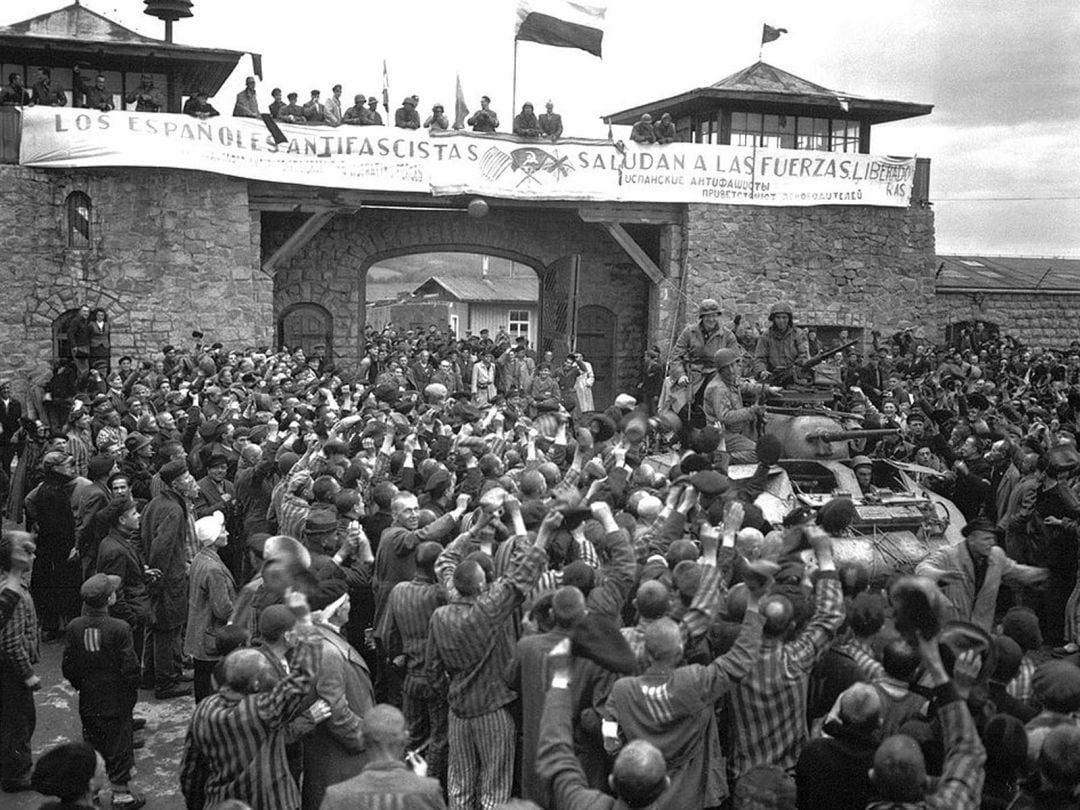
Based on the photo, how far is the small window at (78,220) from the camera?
818 inches

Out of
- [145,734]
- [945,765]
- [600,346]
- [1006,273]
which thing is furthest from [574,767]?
[1006,273]

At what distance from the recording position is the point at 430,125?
22.4m

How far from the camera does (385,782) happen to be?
4.56 m

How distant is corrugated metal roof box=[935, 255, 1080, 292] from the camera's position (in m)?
30.1

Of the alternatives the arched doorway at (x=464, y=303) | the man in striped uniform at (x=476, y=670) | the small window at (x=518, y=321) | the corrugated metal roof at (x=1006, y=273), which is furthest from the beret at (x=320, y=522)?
the small window at (x=518, y=321)

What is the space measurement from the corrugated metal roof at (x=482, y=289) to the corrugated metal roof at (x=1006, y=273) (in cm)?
1692

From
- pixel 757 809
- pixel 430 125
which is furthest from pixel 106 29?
pixel 757 809

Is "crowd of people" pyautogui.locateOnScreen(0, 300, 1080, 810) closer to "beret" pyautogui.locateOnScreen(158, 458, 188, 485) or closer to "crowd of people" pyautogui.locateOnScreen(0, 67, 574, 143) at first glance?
"beret" pyautogui.locateOnScreen(158, 458, 188, 485)

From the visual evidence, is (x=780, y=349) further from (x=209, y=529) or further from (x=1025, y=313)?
(x=1025, y=313)

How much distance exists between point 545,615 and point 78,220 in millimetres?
17482

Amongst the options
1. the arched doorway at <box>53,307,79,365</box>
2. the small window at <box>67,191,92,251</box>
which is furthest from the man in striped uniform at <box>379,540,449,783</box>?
the small window at <box>67,191,92,251</box>

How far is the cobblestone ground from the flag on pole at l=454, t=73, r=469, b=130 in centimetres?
1500

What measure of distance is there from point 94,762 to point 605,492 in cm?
486

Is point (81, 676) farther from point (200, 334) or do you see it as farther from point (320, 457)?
point (200, 334)
